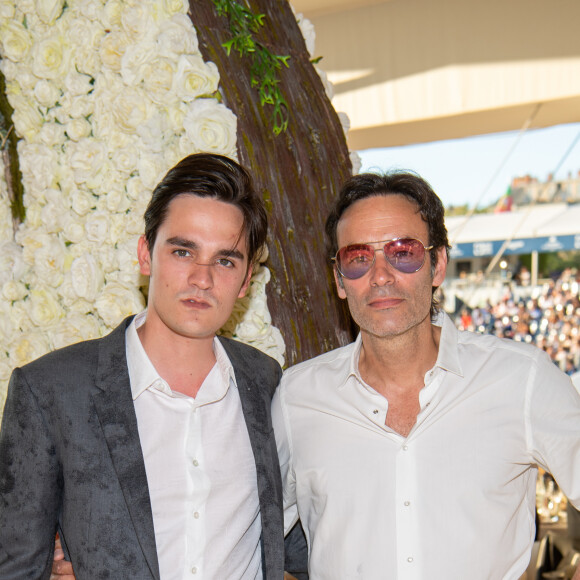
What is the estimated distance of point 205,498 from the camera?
59.6 inches

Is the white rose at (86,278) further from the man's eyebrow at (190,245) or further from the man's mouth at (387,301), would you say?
the man's mouth at (387,301)

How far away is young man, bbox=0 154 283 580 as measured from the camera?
4.68ft

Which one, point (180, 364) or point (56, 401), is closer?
point (56, 401)

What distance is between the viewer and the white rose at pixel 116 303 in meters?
1.94

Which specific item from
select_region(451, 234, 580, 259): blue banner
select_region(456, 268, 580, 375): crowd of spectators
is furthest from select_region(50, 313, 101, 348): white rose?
select_region(451, 234, 580, 259): blue banner

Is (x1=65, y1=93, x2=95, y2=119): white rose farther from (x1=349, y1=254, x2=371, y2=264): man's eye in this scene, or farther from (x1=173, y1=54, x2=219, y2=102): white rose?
(x1=349, y1=254, x2=371, y2=264): man's eye

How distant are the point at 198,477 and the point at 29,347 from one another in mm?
855

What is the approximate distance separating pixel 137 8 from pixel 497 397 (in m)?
1.38

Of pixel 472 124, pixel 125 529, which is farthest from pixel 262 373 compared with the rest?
pixel 472 124

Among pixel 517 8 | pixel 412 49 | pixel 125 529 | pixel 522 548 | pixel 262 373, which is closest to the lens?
pixel 125 529

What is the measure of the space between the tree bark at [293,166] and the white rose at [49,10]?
0.42 m

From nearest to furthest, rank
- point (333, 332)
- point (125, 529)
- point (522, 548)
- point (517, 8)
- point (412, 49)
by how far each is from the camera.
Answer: point (125, 529) → point (522, 548) → point (333, 332) → point (517, 8) → point (412, 49)

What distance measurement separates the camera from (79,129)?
2033mm

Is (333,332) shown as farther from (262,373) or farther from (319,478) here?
(319,478)
